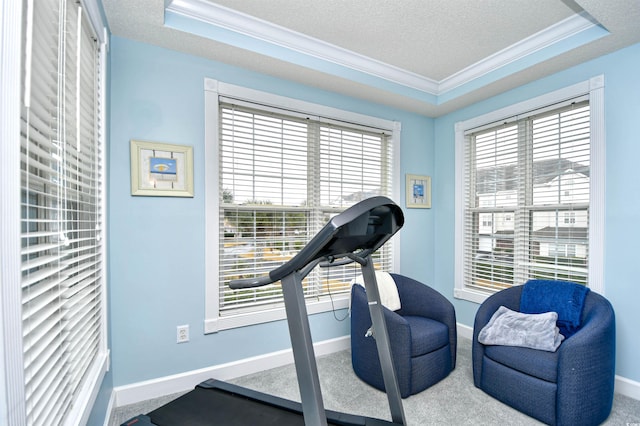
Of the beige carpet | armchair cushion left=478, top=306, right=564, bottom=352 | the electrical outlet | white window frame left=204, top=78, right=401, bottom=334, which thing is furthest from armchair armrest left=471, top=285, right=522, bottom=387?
the electrical outlet

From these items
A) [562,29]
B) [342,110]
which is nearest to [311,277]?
[342,110]

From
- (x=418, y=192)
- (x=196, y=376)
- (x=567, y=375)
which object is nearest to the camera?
(x=567, y=375)

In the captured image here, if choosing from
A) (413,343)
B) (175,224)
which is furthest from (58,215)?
(413,343)

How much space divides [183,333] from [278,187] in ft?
4.63

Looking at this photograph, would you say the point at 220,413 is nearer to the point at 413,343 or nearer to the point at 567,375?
the point at 413,343

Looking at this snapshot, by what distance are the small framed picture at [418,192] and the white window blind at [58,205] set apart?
9.65ft

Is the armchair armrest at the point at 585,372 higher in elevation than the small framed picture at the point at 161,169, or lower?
lower

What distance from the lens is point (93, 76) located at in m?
1.79

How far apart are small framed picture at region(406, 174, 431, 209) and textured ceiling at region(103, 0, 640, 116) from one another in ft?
3.57

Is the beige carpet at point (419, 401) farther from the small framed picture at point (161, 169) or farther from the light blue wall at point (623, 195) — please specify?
the small framed picture at point (161, 169)

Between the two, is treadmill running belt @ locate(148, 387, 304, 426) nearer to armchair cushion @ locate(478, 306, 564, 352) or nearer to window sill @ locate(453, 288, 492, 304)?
armchair cushion @ locate(478, 306, 564, 352)

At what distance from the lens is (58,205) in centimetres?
120

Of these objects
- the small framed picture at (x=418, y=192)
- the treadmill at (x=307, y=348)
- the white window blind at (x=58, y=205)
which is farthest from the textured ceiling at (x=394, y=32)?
the treadmill at (x=307, y=348)

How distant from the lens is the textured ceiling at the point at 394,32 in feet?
6.82
